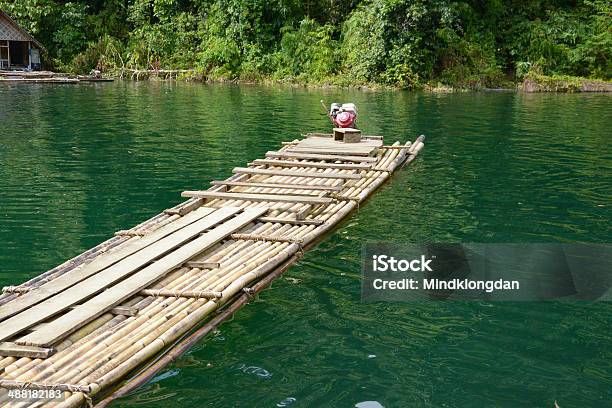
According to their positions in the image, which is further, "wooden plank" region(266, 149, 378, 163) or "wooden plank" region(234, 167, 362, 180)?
"wooden plank" region(266, 149, 378, 163)

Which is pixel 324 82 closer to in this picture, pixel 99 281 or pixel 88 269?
pixel 88 269

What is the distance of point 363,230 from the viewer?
9203 millimetres

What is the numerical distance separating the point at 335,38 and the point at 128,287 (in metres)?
31.8

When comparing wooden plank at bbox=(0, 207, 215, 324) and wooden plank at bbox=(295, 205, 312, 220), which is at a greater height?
wooden plank at bbox=(295, 205, 312, 220)

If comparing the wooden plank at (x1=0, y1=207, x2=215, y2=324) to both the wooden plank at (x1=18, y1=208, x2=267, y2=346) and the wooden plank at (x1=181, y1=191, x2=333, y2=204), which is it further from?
the wooden plank at (x1=181, y1=191, x2=333, y2=204)

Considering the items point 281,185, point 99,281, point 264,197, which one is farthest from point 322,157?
point 99,281

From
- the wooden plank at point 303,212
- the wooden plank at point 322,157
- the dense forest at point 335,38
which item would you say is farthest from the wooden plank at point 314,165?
the dense forest at point 335,38

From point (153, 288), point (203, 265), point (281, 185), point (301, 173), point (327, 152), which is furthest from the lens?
point (327, 152)

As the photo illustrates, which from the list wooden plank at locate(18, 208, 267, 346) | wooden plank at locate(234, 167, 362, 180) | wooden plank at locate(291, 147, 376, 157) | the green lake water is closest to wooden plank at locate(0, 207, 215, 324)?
wooden plank at locate(18, 208, 267, 346)

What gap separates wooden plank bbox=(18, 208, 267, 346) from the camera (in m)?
5.19

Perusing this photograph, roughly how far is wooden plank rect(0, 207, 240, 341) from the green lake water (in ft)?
3.39

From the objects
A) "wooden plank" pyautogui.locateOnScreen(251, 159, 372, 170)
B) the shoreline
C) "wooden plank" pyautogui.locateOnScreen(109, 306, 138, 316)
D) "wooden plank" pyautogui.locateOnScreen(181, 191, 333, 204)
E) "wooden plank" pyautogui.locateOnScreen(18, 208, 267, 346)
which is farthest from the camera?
the shoreline

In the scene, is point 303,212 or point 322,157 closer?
point 303,212

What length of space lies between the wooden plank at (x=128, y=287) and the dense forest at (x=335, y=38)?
24427 millimetres
